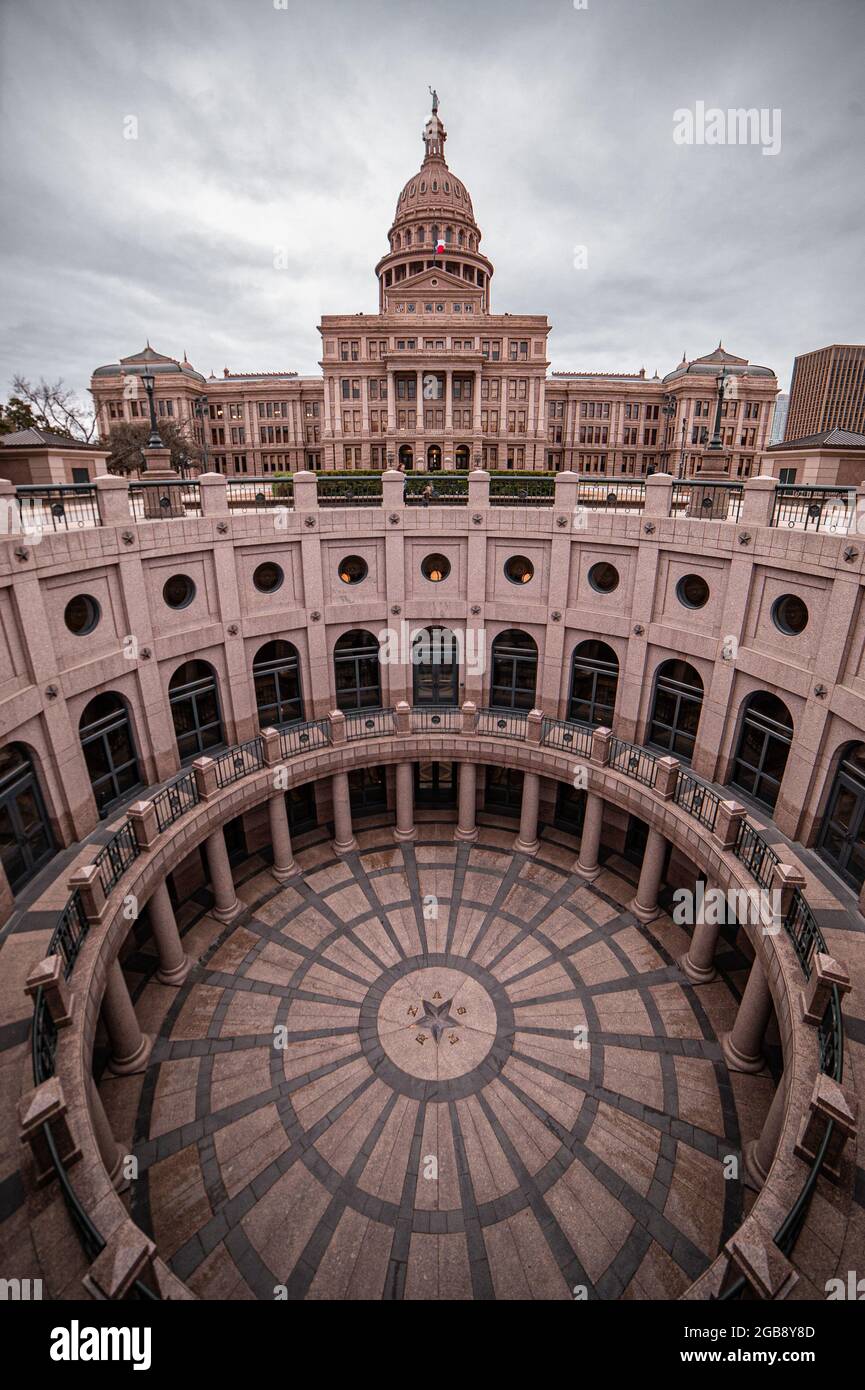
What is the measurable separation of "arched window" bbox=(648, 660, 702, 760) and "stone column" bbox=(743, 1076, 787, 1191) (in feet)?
34.7

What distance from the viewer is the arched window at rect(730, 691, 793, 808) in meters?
17.3

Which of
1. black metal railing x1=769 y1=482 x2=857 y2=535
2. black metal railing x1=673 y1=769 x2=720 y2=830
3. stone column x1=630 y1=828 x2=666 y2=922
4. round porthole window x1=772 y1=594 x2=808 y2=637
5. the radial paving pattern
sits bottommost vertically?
the radial paving pattern

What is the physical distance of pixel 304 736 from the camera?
70.3 ft

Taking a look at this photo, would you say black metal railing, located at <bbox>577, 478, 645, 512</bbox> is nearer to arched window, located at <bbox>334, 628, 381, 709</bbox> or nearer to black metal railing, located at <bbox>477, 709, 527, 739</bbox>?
black metal railing, located at <bbox>477, 709, 527, 739</bbox>

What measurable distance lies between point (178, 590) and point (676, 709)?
1729 centimetres

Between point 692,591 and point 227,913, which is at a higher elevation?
point 692,591

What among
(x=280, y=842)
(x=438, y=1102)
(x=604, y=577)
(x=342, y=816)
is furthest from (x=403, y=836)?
(x=604, y=577)

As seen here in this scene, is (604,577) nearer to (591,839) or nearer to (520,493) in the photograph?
(520,493)

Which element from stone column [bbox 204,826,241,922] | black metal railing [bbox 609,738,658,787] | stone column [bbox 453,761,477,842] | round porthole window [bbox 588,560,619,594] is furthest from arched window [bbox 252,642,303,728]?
black metal railing [bbox 609,738,658,787]

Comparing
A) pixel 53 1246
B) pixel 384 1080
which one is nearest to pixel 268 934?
pixel 384 1080

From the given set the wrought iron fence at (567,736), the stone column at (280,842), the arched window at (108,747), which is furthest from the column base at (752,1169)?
the arched window at (108,747)
